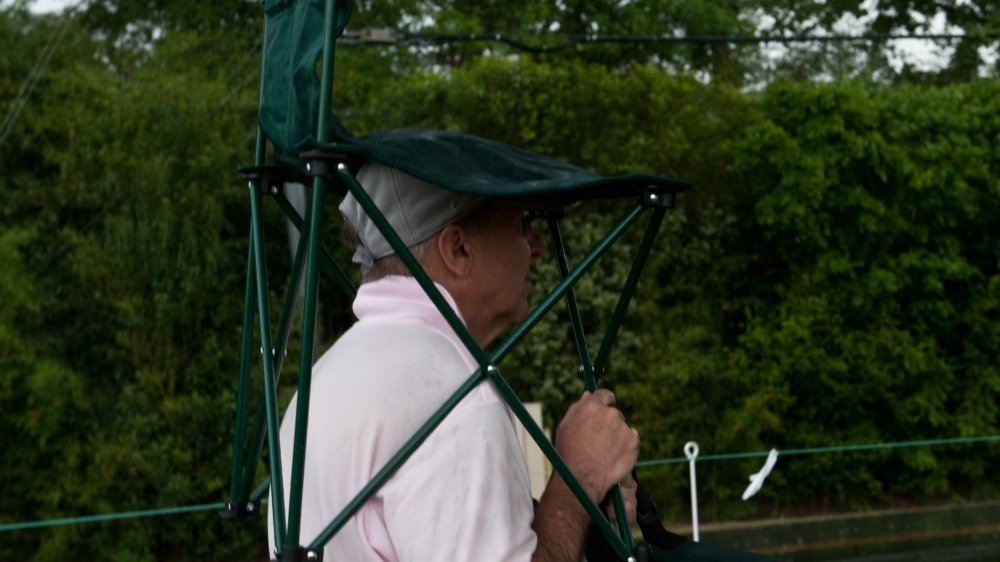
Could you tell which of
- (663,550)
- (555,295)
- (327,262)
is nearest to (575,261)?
(327,262)

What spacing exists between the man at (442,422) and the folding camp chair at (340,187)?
4 cm

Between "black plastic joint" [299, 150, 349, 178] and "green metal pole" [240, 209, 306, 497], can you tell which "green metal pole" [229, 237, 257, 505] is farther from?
"black plastic joint" [299, 150, 349, 178]

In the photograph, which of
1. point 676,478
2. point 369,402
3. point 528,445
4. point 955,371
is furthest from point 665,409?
point 369,402

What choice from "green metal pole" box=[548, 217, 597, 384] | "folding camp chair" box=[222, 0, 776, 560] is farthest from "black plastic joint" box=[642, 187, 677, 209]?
"green metal pole" box=[548, 217, 597, 384]

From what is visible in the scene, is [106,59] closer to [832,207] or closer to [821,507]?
[832,207]

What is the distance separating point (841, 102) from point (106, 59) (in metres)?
8.06

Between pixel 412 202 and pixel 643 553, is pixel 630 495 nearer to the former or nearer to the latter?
pixel 643 553

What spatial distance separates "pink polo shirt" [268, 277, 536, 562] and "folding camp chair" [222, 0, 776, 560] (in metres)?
0.03

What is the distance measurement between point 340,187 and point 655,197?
0.52m

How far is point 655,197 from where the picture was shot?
2.01 m

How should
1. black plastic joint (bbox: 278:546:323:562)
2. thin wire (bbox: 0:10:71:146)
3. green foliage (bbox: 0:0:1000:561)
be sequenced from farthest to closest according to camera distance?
thin wire (bbox: 0:10:71:146) → green foliage (bbox: 0:0:1000:561) → black plastic joint (bbox: 278:546:323:562)

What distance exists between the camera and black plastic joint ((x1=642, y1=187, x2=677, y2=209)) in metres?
2.01

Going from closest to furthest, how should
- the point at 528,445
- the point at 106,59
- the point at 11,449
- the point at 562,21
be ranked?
1. the point at 528,445
2. the point at 11,449
3. the point at 106,59
4. the point at 562,21

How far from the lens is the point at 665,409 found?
16.2 meters
